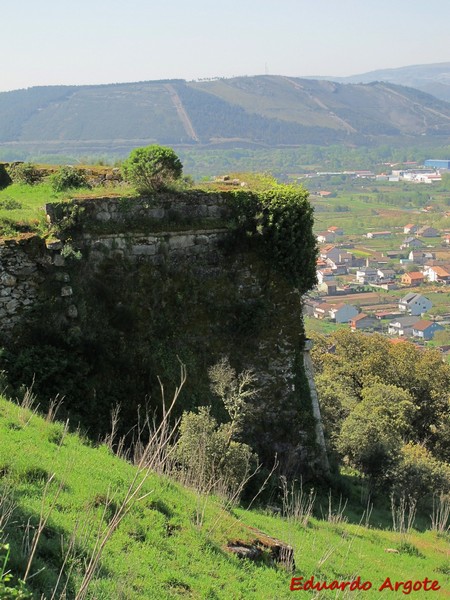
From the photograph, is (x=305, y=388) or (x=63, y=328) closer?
(x=63, y=328)

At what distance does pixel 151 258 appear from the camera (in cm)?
1387

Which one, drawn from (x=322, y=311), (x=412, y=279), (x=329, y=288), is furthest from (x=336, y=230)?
(x=322, y=311)

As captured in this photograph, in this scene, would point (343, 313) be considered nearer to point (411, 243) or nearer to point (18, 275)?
point (411, 243)

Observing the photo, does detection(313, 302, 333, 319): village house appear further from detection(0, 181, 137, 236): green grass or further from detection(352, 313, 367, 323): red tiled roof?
detection(0, 181, 137, 236): green grass

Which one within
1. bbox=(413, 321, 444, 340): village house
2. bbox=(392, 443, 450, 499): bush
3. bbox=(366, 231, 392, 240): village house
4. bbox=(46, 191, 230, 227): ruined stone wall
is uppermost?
bbox=(46, 191, 230, 227): ruined stone wall

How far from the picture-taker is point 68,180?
1556 cm

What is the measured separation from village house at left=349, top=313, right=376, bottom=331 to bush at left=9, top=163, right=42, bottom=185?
187ft

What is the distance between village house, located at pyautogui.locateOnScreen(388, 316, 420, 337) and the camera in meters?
70.8

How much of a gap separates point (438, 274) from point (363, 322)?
106 ft

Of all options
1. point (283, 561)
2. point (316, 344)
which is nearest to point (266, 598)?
point (283, 561)

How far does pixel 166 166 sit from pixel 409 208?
523 ft

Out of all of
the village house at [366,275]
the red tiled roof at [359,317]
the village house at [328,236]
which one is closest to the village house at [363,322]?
the red tiled roof at [359,317]

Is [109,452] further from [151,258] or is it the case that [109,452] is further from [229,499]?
[151,258]

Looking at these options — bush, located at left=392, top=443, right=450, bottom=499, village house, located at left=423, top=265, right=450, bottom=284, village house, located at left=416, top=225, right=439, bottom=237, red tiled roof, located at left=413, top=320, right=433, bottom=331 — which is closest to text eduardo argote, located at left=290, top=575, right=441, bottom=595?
bush, located at left=392, top=443, right=450, bottom=499
